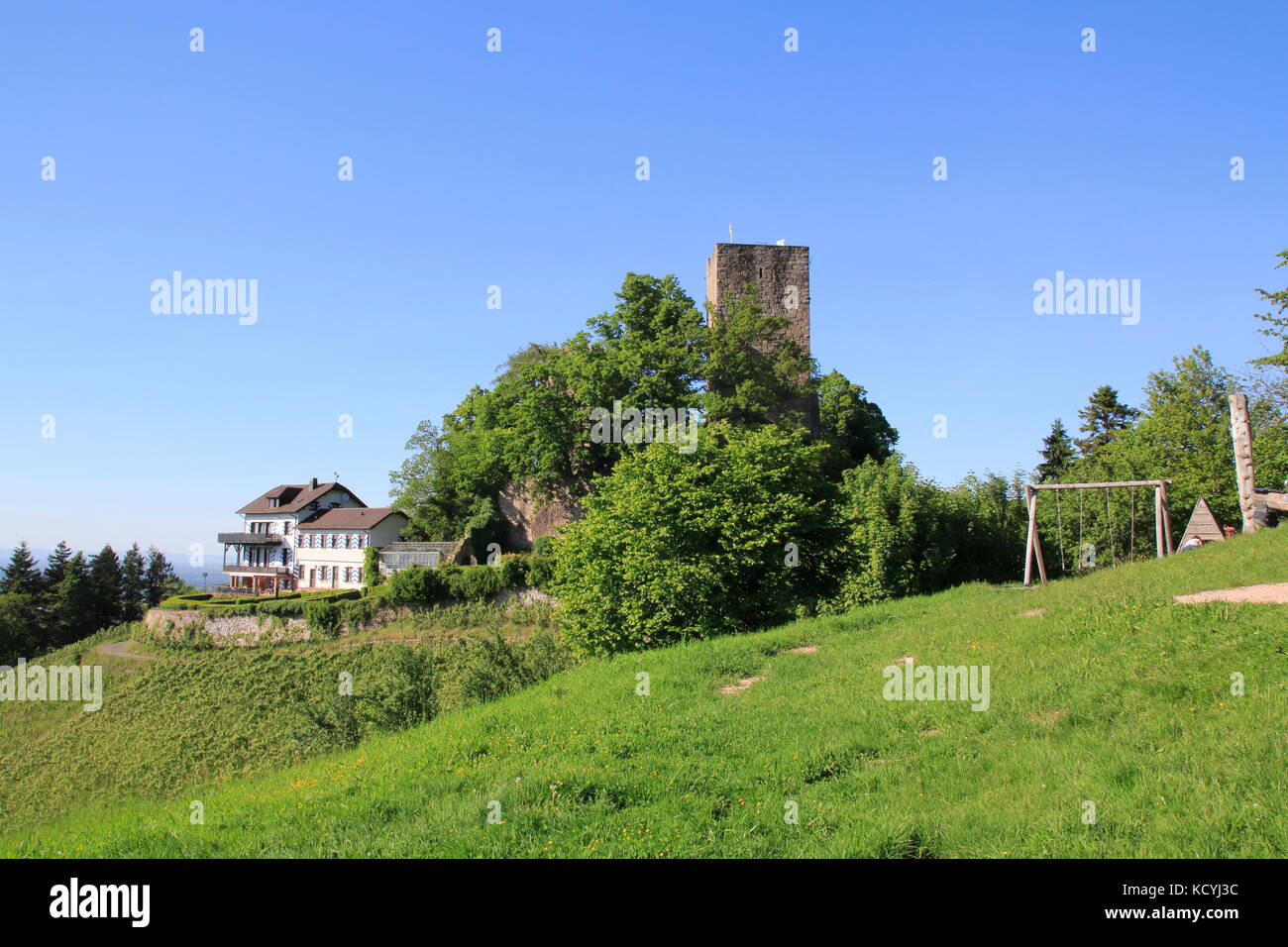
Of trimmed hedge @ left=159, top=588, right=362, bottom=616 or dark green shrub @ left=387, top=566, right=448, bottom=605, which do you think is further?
trimmed hedge @ left=159, top=588, right=362, bottom=616

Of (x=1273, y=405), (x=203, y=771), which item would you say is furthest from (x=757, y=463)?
(x=1273, y=405)

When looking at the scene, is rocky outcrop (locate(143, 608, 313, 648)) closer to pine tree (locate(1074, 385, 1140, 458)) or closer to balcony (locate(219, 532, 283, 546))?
balcony (locate(219, 532, 283, 546))

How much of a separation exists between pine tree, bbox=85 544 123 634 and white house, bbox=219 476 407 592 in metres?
9.79

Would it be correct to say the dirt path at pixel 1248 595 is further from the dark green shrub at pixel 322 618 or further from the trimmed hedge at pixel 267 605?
the trimmed hedge at pixel 267 605

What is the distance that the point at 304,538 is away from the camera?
60594 mm

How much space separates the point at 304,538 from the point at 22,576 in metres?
28.9

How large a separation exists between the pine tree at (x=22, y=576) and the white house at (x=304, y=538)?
56.0 ft

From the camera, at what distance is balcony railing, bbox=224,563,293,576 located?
62.2 metres

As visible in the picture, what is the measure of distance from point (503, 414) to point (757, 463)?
21091 millimetres

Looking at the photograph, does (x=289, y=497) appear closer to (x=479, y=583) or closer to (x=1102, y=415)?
(x=479, y=583)

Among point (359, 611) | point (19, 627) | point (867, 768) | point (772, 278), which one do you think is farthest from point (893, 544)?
point (19, 627)

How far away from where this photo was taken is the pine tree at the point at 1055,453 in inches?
2246

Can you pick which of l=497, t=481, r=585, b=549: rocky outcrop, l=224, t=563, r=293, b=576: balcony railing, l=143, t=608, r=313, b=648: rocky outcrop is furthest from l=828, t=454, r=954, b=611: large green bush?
l=224, t=563, r=293, b=576: balcony railing
